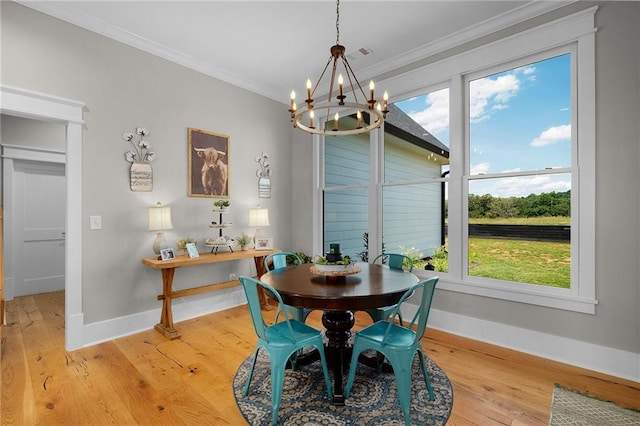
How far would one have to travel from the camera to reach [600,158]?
2502 mm

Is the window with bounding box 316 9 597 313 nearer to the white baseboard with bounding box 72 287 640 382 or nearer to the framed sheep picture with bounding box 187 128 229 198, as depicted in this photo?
the white baseboard with bounding box 72 287 640 382

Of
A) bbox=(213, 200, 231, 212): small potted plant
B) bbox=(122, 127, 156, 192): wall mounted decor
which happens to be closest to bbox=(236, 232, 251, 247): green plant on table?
bbox=(213, 200, 231, 212): small potted plant

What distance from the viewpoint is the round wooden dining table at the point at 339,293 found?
189cm

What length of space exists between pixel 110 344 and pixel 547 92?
4.75 meters

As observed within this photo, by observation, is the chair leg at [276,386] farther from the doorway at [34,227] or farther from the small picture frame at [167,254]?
the doorway at [34,227]

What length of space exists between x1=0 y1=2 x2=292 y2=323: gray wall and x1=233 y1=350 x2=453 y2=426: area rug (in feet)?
5.89

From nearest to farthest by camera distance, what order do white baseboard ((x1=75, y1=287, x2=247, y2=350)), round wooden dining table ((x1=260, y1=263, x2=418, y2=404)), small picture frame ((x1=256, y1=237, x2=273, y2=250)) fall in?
1. round wooden dining table ((x1=260, y1=263, x2=418, y2=404))
2. white baseboard ((x1=75, y1=287, x2=247, y2=350))
3. small picture frame ((x1=256, y1=237, x2=273, y2=250))

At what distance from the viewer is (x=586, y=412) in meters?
1.94

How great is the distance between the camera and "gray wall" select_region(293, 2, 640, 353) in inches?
93.0

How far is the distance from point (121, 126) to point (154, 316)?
2075 mm

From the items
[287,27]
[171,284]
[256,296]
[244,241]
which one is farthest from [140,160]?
[256,296]

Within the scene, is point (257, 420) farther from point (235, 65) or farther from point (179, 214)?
point (235, 65)

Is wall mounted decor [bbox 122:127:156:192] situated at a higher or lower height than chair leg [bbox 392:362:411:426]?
higher

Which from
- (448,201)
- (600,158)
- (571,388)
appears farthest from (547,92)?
(571,388)
